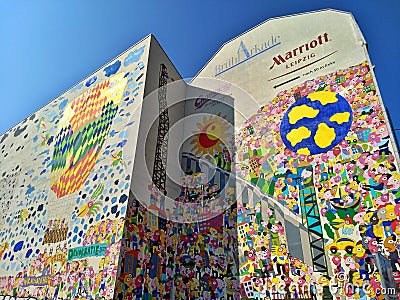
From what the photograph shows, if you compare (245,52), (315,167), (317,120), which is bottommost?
(315,167)

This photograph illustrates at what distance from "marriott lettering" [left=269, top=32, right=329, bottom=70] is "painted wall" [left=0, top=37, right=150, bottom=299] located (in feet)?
5.05

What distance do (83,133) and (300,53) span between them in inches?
107

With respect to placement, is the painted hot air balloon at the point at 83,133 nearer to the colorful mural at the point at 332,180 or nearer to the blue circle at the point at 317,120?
the colorful mural at the point at 332,180

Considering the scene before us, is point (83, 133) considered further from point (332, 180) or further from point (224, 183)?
point (332, 180)

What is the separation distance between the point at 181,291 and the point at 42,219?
1.84 metres

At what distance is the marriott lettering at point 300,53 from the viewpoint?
10.5ft

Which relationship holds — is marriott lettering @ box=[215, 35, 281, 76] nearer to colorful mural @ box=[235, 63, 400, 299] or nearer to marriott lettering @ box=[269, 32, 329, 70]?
marriott lettering @ box=[269, 32, 329, 70]

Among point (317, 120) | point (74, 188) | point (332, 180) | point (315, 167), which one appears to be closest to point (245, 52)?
point (317, 120)

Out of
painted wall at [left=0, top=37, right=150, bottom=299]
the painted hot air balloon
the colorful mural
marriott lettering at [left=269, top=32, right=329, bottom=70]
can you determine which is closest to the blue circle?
the colorful mural

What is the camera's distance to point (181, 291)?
123 inches

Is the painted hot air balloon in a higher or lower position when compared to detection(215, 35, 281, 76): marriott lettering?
lower

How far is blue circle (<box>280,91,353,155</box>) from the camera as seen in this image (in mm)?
2762

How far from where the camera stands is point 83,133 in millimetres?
Result: 3910

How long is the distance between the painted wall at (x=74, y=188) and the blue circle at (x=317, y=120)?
1.58 metres
